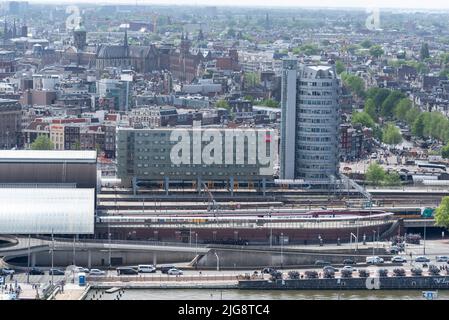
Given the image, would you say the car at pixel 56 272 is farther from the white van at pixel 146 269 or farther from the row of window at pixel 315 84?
the row of window at pixel 315 84

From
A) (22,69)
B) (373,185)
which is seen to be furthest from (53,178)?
(22,69)

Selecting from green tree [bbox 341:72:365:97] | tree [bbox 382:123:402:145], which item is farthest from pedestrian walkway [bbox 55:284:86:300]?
green tree [bbox 341:72:365:97]

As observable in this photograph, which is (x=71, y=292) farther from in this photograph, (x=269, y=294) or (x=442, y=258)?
(x=442, y=258)

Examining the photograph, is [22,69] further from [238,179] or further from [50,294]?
[50,294]

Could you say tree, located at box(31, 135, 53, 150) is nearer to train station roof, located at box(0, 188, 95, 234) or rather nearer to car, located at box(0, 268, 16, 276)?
train station roof, located at box(0, 188, 95, 234)

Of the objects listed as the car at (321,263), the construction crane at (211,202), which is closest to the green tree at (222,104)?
the construction crane at (211,202)

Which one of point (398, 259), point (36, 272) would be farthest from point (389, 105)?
point (36, 272)
